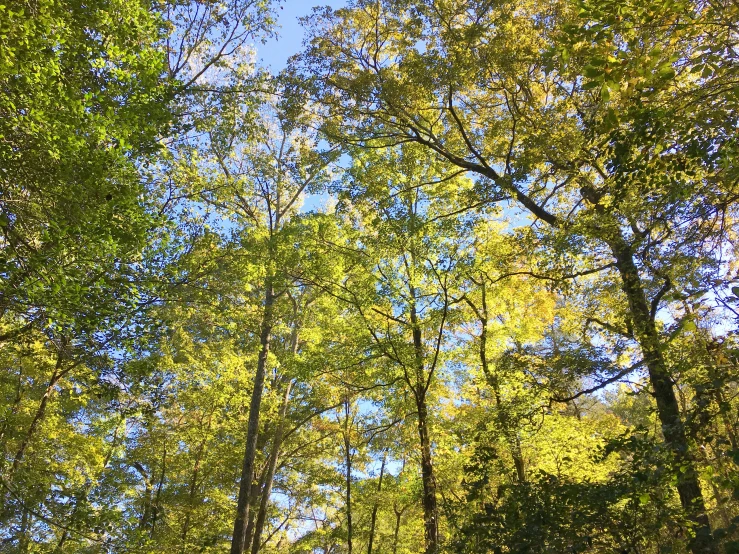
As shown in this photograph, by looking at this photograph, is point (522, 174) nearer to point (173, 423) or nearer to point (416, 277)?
point (416, 277)

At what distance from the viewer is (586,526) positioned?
13.7ft

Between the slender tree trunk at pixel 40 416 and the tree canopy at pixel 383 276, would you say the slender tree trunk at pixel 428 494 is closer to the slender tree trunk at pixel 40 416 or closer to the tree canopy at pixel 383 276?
the tree canopy at pixel 383 276

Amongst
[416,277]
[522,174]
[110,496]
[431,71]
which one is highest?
[431,71]

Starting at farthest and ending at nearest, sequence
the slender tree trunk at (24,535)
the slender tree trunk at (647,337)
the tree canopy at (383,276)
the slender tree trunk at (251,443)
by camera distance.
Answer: the slender tree trunk at (251,443) < the slender tree trunk at (24,535) < the slender tree trunk at (647,337) < the tree canopy at (383,276)

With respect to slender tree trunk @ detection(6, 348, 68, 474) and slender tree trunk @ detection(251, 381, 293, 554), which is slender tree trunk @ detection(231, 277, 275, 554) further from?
slender tree trunk @ detection(6, 348, 68, 474)

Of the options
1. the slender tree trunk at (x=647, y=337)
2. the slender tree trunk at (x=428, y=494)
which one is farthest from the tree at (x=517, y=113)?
the slender tree trunk at (x=428, y=494)

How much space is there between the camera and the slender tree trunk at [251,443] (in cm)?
935

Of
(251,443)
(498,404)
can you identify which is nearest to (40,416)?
(251,443)

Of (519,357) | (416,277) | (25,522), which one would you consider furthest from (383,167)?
(25,522)

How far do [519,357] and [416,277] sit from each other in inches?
153

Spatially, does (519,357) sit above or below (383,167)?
below

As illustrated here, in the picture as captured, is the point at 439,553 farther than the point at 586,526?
Yes

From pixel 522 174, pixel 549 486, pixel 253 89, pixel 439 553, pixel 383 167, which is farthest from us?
pixel 383 167

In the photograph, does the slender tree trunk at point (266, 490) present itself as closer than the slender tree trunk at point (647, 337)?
No
